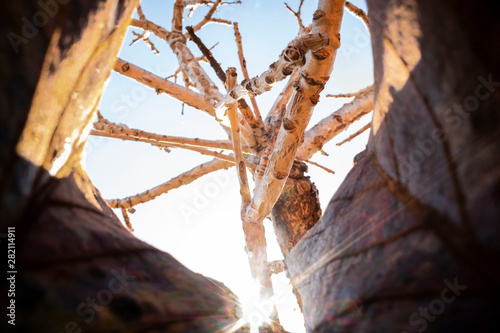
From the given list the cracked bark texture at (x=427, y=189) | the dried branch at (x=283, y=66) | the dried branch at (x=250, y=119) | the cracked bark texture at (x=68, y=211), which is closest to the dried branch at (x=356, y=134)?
the dried branch at (x=250, y=119)

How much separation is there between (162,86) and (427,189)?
8.90 ft

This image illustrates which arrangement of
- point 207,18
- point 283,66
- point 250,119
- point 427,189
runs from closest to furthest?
point 427,189
point 283,66
point 250,119
point 207,18

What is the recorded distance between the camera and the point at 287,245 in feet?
7.66

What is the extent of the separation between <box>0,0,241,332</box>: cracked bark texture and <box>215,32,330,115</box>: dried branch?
0.91 meters

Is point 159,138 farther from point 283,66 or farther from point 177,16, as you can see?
point 283,66

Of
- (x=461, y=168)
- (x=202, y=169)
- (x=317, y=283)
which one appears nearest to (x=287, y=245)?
(x=202, y=169)

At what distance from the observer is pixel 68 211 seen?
569mm

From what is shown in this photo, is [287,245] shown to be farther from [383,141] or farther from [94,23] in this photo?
[94,23]

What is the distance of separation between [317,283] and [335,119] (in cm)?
249

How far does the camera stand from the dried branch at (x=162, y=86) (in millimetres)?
2686

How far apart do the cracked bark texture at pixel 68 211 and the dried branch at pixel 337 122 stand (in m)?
2.41

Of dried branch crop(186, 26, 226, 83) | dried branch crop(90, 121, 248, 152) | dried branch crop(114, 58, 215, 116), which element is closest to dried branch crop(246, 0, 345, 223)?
dried branch crop(186, 26, 226, 83)

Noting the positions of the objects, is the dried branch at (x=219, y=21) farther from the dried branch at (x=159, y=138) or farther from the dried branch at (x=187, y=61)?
the dried branch at (x=159, y=138)

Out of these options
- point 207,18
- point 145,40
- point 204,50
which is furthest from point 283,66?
point 145,40
